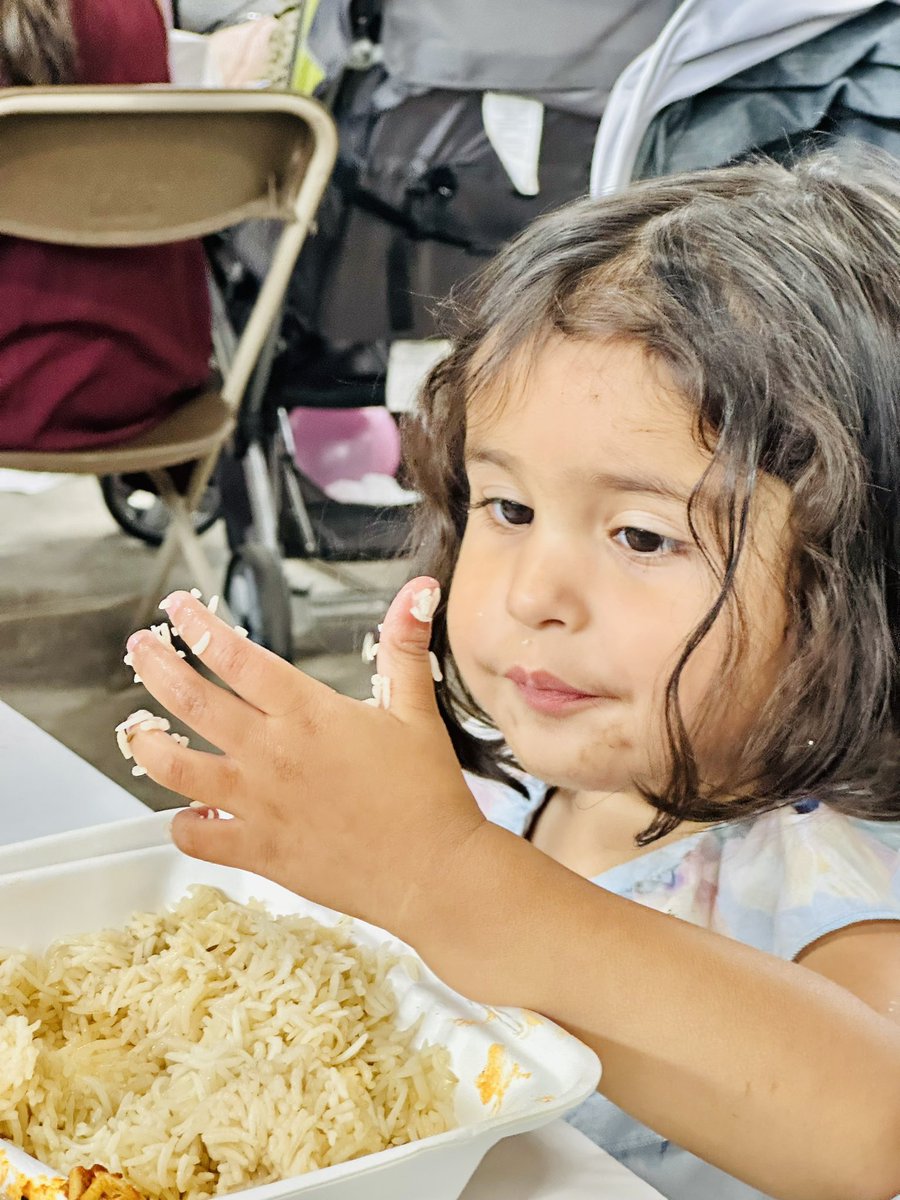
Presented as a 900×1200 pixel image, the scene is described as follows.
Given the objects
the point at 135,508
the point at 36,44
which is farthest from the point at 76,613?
the point at 36,44

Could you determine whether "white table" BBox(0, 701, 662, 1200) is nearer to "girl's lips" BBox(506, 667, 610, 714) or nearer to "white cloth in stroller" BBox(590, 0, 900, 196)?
"girl's lips" BBox(506, 667, 610, 714)

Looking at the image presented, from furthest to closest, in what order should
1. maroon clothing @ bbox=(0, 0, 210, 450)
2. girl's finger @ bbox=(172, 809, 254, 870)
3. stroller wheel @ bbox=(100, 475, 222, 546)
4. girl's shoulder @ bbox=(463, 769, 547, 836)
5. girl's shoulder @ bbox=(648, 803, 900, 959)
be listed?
stroller wheel @ bbox=(100, 475, 222, 546) < maroon clothing @ bbox=(0, 0, 210, 450) < girl's shoulder @ bbox=(463, 769, 547, 836) < girl's shoulder @ bbox=(648, 803, 900, 959) < girl's finger @ bbox=(172, 809, 254, 870)

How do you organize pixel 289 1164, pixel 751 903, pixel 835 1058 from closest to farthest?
pixel 289 1164 → pixel 835 1058 → pixel 751 903

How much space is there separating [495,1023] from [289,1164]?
0.09 metres

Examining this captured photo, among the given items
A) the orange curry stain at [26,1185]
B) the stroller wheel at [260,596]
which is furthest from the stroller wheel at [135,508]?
the orange curry stain at [26,1185]

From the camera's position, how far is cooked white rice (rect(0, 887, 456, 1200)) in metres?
0.43

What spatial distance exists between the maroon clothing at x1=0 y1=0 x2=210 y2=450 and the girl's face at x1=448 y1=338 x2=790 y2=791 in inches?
32.1

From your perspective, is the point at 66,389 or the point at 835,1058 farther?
the point at 66,389

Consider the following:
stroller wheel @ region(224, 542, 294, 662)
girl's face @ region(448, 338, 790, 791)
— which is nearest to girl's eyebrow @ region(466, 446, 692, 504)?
girl's face @ region(448, 338, 790, 791)

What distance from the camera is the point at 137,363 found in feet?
5.04

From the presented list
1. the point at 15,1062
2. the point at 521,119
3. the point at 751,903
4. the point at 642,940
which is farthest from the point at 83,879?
the point at 521,119

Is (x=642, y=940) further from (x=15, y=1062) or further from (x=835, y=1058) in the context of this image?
(x=15, y=1062)

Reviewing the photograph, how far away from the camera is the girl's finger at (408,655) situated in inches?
18.2

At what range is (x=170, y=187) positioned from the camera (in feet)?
4.76
